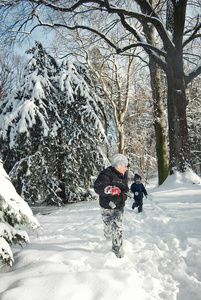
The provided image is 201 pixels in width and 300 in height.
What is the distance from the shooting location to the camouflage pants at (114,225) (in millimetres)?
3182

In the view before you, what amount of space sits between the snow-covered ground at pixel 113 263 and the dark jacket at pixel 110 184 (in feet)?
2.70

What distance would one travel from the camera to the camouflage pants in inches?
125

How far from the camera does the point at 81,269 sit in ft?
8.59

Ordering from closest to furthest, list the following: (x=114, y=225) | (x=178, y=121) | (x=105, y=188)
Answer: (x=105, y=188)
(x=114, y=225)
(x=178, y=121)

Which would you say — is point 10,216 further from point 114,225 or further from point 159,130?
point 159,130

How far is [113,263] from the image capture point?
2822mm

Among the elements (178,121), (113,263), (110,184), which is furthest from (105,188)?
(178,121)

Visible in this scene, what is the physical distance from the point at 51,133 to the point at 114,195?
191 inches

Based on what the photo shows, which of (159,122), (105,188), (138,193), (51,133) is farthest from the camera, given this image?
(159,122)

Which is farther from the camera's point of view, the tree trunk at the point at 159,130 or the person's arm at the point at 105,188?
the tree trunk at the point at 159,130

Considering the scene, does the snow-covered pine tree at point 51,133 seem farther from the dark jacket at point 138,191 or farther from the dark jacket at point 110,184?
the dark jacket at point 110,184

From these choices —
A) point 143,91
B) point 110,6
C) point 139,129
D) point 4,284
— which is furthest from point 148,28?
point 4,284

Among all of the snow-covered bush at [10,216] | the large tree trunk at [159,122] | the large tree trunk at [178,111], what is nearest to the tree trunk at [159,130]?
the large tree trunk at [159,122]

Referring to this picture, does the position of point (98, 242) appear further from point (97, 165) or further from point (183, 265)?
point (97, 165)
